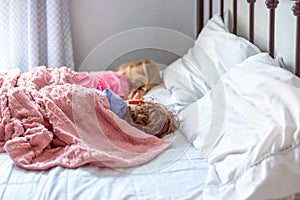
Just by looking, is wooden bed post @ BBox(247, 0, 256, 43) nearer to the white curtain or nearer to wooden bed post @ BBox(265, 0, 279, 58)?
wooden bed post @ BBox(265, 0, 279, 58)

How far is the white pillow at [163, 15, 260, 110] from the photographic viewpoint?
198 cm

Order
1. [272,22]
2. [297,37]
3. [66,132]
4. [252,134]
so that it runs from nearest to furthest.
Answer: [252,134]
[297,37]
[66,132]
[272,22]

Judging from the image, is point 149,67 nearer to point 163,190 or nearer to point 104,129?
point 104,129

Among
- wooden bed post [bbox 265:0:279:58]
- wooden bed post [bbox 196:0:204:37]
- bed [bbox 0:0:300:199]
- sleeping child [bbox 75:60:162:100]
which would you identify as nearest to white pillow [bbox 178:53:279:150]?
bed [bbox 0:0:300:199]

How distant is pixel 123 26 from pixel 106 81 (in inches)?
34.5

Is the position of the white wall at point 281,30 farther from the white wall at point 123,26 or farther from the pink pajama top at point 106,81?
the white wall at point 123,26

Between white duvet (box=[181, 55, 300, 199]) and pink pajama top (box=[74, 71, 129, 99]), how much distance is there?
66 centimetres

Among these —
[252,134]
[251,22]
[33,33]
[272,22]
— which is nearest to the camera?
[252,134]

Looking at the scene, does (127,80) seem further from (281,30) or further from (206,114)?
(281,30)

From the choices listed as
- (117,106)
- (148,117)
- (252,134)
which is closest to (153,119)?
(148,117)

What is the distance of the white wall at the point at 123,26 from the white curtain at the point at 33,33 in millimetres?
132

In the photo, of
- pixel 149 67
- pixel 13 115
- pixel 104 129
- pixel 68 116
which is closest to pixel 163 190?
pixel 104 129

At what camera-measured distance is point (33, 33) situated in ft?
9.50

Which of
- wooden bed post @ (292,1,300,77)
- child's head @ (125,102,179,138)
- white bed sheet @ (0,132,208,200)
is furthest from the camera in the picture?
child's head @ (125,102,179,138)
